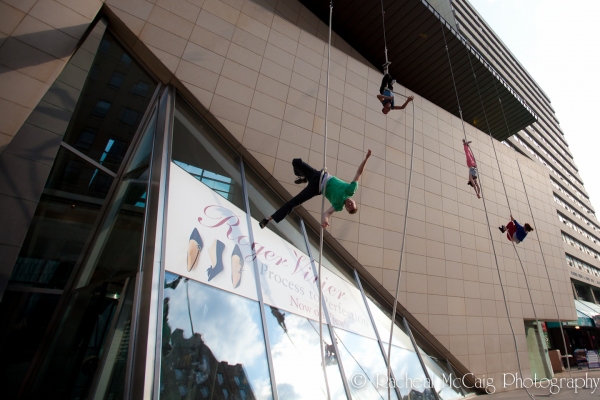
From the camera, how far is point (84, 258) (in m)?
6.29

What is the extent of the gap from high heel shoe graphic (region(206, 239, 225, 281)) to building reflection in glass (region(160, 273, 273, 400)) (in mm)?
314

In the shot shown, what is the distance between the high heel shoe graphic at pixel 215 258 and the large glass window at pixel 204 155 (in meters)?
1.34

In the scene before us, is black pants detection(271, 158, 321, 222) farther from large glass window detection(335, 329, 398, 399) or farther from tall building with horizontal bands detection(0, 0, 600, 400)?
large glass window detection(335, 329, 398, 399)

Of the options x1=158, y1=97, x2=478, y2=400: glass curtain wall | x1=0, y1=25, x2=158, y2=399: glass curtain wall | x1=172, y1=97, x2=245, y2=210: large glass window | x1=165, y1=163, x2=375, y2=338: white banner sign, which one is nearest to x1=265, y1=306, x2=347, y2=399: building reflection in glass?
x1=158, y1=97, x2=478, y2=400: glass curtain wall

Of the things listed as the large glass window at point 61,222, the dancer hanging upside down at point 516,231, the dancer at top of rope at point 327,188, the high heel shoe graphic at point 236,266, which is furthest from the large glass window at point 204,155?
the dancer hanging upside down at point 516,231

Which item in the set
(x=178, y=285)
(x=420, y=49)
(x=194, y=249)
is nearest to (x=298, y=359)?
(x=178, y=285)

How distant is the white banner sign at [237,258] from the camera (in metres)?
4.96

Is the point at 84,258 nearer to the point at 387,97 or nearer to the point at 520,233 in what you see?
the point at 387,97

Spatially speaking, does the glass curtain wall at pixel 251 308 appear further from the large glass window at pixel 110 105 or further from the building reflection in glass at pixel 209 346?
the large glass window at pixel 110 105

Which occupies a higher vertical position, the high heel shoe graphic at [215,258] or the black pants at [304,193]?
the black pants at [304,193]

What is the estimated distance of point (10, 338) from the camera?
18.3ft

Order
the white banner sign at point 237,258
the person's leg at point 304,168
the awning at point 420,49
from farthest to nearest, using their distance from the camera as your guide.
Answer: the awning at point 420,49, the person's leg at point 304,168, the white banner sign at point 237,258

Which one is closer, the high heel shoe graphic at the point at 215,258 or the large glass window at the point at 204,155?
the high heel shoe graphic at the point at 215,258

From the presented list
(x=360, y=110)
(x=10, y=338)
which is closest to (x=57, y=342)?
(x=10, y=338)
